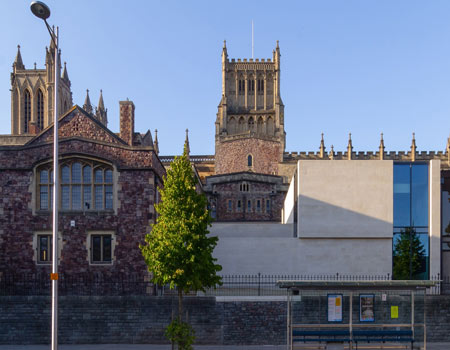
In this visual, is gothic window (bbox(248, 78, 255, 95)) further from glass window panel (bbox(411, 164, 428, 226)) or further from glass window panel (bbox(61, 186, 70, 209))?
glass window panel (bbox(61, 186, 70, 209))

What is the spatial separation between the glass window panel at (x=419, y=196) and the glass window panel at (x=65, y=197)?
18.4 meters

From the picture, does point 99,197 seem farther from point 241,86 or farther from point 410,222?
point 241,86

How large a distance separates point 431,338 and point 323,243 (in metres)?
7.47

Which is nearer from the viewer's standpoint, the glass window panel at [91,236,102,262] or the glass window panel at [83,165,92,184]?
the glass window panel at [91,236,102,262]

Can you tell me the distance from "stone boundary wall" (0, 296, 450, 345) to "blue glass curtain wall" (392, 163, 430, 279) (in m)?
5.43

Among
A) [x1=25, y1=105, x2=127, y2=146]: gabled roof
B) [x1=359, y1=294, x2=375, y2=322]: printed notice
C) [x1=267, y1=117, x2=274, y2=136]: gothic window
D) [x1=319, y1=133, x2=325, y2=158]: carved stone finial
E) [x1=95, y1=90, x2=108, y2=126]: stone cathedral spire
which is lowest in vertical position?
[x1=359, y1=294, x2=375, y2=322]: printed notice

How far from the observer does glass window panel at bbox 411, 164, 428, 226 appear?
26547 mm

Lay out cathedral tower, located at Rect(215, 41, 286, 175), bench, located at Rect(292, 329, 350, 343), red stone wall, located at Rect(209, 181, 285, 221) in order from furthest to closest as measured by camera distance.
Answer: cathedral tower, located at Rect(215, 41, 286, 175), red stone wall, located at Rect(209, 181, 285, 221), bench, located at Rect(292, 329, 350, 343)

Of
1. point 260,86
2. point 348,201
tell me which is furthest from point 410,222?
point 260,86

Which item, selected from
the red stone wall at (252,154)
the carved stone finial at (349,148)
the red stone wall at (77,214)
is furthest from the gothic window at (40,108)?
the red stone wall at (77,214)

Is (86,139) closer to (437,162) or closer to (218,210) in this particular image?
(437,162)

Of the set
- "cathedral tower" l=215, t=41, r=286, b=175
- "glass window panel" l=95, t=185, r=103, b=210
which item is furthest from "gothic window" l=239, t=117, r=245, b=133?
"glass window panel" l=95, t=185, r=103, b=210

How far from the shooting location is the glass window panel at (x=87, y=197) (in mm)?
23734

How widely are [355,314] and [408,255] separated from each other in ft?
21.9
